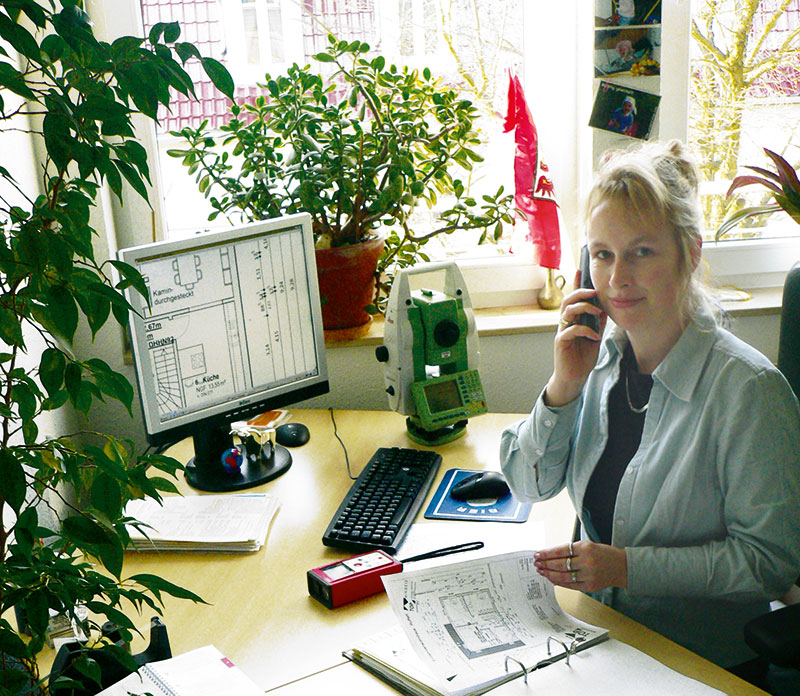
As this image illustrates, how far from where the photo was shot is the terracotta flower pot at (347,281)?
2.22 meters

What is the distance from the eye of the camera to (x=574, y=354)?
156cm

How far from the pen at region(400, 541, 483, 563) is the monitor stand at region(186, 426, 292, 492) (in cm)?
46

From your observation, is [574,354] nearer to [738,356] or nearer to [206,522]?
[738,356]

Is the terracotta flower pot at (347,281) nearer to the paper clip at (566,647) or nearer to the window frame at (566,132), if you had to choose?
the window frame at (566,132)

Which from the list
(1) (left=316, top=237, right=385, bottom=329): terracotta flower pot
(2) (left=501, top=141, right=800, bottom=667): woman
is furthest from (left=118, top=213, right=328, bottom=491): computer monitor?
(2) (left=501, top=141, right=800, bottom=667): woman

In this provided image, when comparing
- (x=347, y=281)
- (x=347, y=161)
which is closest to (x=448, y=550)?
(x=347, y=281)

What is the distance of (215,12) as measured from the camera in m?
2.41

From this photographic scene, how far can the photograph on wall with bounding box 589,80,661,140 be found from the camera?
2.32m

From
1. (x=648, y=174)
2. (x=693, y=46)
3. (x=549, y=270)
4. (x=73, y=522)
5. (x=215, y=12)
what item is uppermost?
(x=215, y=12)

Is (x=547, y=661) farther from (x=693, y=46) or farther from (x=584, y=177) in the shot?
(x=693, y=46)

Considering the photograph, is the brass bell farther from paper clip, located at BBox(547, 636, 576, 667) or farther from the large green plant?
the large green plant

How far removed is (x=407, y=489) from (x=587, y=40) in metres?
1.35

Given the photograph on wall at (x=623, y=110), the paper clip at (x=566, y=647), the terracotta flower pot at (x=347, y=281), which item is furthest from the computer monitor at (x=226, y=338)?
the photograph on wall at (x=623, y=110)

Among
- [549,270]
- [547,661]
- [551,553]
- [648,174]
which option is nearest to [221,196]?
[549,270]
